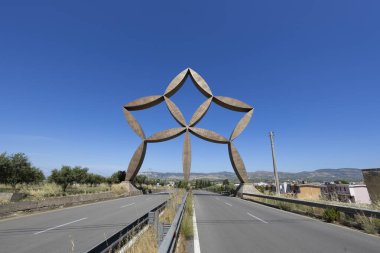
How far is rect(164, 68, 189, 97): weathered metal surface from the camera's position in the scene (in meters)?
39.7

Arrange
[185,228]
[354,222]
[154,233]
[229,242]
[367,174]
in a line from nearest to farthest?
1. [154,233]
2. [229,242]
3. [185,228]
4. [354,222]
5. [367,174]

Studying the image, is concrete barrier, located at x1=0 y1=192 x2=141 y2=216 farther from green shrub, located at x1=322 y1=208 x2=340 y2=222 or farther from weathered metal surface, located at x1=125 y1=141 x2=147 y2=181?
green shrub, located at x1=322 y1=208 x2=340 y2=222

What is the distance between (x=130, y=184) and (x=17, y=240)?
30722mm

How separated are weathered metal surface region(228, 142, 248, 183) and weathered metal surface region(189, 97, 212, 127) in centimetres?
639

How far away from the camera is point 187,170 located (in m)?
37.2

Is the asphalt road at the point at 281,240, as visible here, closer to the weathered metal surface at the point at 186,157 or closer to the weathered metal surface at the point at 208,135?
the weathered metal surface at the point at 186,157

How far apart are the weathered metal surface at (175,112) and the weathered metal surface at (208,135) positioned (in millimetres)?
1840

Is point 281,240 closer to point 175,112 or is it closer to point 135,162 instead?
point 135,162

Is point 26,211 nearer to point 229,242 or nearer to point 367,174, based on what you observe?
point 229,242

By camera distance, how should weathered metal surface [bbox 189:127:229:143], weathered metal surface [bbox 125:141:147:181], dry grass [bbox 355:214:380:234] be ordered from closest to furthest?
1. dry grass [bbox 355:214:380:234]
2. weathered metal surface [bbox 125:141:147:181]
3. weathered metal surface [bbox 189:127:229:143]

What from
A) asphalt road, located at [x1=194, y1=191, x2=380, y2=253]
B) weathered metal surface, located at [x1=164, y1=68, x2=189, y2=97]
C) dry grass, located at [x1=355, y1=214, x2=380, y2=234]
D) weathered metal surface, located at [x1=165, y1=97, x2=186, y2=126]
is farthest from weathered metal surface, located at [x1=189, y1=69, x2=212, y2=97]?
asphalt road, located at [x1=194, y1=191, x2=380, y2=253]

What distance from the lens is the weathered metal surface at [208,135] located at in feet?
Answer: 123

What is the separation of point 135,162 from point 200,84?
16.1 metres

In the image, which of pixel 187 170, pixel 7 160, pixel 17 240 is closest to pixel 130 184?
pixel 187 170
